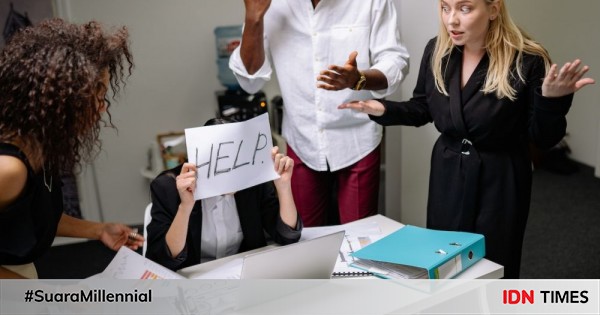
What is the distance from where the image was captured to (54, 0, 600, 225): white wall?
327cm

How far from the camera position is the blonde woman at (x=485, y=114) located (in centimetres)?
178

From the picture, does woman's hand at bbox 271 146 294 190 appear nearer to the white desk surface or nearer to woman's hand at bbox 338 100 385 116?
the white desk surface

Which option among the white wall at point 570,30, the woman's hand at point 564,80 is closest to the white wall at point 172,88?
the white wall at point 570,30

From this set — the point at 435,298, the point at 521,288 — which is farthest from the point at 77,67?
the point at 521,288

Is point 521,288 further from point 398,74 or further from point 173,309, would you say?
point 173,309

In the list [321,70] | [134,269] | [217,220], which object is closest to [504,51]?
[321,70]

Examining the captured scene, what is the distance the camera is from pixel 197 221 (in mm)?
1744

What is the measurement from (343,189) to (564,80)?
954 millimetres

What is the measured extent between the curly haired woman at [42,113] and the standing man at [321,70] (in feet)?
2.67

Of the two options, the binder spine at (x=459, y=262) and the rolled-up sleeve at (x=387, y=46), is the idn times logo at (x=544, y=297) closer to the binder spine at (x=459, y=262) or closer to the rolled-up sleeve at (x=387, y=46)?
the binder spine at (x=459, y=262)

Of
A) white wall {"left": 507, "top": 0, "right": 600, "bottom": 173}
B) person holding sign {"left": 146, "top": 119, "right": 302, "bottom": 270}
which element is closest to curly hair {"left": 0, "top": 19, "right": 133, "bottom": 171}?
person holding sign {"left": 146, "top": 119, "right": 302, "bottom": 270}

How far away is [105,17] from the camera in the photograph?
11.6ft

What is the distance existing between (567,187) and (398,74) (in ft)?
7.87

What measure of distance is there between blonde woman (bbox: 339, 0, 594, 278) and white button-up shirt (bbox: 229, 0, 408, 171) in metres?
0.20
